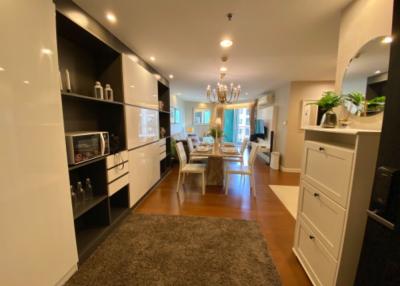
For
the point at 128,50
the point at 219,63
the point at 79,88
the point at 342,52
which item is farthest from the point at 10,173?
the point at 219,63

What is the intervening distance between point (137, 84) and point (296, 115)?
4.11 m

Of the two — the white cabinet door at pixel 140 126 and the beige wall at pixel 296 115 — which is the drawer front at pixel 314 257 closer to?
the white cabinet door at pixel 140 126

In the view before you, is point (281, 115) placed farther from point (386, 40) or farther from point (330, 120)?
point (386, 40)

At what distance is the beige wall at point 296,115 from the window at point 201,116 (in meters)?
6.17

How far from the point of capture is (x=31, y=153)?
1.15 meters

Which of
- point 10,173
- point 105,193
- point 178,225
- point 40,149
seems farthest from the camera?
point 178,225

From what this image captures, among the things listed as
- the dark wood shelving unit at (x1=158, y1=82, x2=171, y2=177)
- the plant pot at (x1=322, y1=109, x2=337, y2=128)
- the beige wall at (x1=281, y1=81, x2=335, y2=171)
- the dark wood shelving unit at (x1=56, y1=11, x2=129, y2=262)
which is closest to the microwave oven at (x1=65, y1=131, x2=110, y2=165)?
the dark wood shelving unit at (x1=56, y1=11, x2=129, y2=262)

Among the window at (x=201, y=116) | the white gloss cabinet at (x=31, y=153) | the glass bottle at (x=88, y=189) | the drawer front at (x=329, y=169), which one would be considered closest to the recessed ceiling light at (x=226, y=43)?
the drawer front at (x=329, y=169)

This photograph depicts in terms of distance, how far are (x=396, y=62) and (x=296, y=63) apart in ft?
8.99

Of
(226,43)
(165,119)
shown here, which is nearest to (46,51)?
(226,43)

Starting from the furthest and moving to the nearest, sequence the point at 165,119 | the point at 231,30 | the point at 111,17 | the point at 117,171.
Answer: the point at 165,119 < the point at 117,171 < the point at 231,30 < the point at 111,17

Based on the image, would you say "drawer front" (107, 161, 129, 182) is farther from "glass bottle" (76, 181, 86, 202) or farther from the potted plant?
the potted plant

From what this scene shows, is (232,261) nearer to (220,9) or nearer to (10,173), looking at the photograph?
(10,173)

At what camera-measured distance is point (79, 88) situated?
2.10 metres
